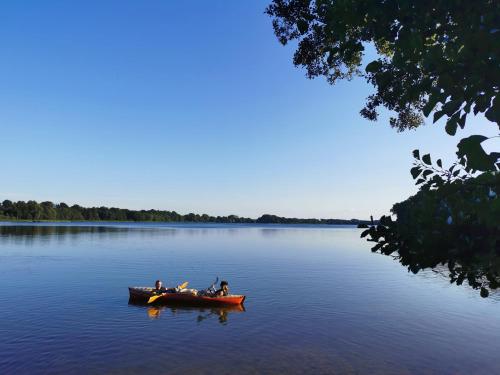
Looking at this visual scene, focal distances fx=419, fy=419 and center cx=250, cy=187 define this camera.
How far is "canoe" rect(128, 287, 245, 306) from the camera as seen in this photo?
33531 mm

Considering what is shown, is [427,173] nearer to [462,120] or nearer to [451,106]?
[462,120]

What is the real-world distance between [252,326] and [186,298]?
7497mm

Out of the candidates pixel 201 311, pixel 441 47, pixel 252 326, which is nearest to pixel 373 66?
pixel 441 47

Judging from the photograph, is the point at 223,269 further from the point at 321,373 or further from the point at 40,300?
the point at 321,373

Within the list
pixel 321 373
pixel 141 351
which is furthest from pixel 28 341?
pixel 321 373

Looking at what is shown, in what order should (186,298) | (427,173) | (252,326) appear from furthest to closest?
(186,298)
(252,326)
(427,173)

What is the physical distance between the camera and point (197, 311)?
3275 centimetres

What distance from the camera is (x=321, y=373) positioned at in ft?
66.8

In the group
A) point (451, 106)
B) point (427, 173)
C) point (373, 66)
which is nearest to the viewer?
point (451, 106)

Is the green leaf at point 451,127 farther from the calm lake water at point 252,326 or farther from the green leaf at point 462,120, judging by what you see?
the calm lake water at point 252,326

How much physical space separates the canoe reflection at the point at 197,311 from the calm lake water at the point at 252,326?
13cm

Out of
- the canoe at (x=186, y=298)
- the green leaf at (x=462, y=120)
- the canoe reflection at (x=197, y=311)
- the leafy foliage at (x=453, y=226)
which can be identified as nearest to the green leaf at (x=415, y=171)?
the leafy foliage at (x=453, y=226)

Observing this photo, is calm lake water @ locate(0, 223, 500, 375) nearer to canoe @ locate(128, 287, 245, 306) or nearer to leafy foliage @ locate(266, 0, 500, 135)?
canoe @ locate(128, 287, 245, 306)

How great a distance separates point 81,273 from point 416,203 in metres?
49.5
